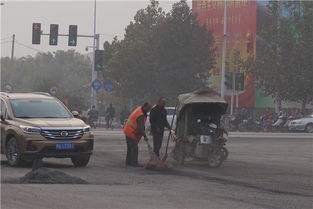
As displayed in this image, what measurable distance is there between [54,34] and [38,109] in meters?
27.2

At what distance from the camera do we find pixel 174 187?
12344 millimetres

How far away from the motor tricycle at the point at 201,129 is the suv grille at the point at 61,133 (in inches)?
115

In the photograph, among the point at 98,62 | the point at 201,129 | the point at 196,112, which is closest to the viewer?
the point at 201,129

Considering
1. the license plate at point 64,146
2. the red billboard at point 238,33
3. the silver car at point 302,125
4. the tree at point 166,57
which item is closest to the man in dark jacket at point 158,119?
the license plate at point 64,146

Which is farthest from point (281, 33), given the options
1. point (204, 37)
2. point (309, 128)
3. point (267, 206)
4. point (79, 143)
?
point (267, 206)

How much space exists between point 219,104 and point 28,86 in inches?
4396

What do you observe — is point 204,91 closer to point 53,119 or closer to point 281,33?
point 53,119

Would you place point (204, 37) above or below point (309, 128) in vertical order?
above

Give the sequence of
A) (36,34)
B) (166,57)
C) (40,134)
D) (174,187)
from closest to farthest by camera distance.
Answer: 1. (174,187)
2. (40,134)
3. (36,34)
4. (166,57)

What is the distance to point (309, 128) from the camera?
42.9m

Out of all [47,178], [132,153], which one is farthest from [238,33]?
[47,178]

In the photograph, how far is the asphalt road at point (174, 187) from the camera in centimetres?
1037

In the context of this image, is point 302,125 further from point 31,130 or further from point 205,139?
point 31,130

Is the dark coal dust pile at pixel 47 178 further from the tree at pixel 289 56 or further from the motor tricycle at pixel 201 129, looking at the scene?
the tree at pixel 289 56
